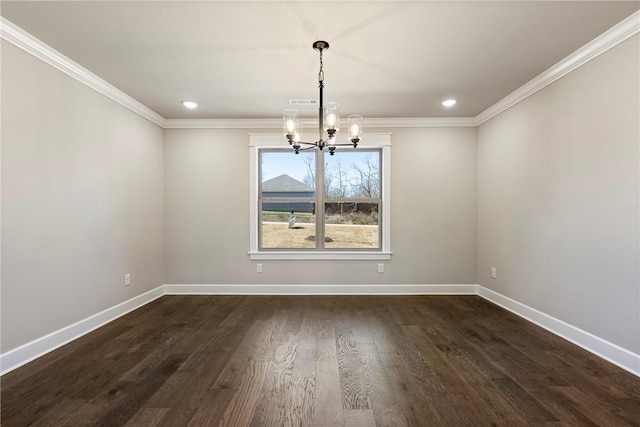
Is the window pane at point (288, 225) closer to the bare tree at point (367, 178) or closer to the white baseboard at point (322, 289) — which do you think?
the white baseboard at point (322, 289)

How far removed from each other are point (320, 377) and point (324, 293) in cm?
225

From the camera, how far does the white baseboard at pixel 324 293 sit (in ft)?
7.76

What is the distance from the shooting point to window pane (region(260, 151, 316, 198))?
4660 millimetres

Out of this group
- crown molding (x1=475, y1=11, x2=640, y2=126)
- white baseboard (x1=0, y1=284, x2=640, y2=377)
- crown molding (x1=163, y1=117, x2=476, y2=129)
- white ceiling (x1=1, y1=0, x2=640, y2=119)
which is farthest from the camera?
crown molding (x1=163, y1=117, x2=476, y2=129)

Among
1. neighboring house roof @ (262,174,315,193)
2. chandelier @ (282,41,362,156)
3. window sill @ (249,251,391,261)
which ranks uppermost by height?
chandelier @ (282,41,362,156)

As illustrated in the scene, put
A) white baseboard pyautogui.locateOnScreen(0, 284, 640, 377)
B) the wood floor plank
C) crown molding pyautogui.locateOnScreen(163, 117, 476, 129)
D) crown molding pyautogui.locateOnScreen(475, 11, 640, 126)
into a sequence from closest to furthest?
the wood floor plank < crown molding pyautogui.locateOnScreen(475, 11, 640, 126) < white baseboard pyautogui.locateOnScreen(0, 284, 640, 377) < crown molding pyautogui.locateOnScreen(163, 117, 476, 129)

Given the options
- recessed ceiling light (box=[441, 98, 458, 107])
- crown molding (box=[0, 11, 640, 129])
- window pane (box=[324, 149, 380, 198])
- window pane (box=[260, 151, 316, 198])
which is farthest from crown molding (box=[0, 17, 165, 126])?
recessed ceiling light (box=[441, 98, 458, 107])

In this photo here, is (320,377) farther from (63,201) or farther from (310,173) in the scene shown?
(310,173)

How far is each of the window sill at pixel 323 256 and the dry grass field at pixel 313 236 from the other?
16 cm

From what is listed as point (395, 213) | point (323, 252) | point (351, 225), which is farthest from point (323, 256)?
point (395, 213)

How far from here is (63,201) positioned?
278 cm

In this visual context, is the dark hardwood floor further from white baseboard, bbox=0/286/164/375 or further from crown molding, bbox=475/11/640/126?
crown molding, bbox=475/11/640/126

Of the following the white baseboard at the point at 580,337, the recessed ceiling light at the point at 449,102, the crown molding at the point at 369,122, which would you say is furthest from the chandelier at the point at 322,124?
the white baseboard at the point at 580,337

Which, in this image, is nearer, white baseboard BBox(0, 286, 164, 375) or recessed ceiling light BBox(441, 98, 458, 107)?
white baseboard BBox(0, 286, 164, 375)
